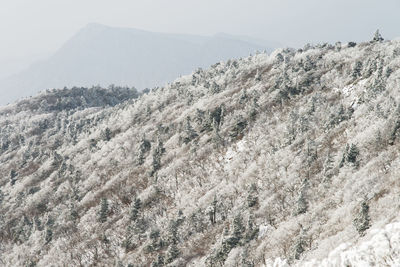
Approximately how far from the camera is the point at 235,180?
52094 millimetres

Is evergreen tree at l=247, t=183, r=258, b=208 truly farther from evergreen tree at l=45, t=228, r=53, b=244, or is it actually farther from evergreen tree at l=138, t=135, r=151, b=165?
evergreen tree at l=45, t=228, r=53, b=244

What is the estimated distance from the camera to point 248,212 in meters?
40.2

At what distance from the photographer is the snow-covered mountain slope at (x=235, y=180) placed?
31.5m

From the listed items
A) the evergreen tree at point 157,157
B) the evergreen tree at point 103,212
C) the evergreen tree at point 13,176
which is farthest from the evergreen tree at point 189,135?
the evergreen tree at point 13,176

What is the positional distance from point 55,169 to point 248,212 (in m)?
81.1

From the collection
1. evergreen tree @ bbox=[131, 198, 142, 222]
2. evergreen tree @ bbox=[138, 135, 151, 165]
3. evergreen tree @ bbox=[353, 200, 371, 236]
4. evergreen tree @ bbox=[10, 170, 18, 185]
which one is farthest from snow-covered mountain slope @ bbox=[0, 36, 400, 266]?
evergreen tree @ bbox=[10, 170, 18, 185]

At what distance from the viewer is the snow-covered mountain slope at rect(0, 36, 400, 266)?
31.5 m

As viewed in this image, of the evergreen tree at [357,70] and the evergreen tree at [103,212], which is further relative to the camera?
the evergreen tree at [357,70]

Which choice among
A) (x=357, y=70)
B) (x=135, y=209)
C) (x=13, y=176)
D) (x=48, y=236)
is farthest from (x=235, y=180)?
(x=13, y=176)

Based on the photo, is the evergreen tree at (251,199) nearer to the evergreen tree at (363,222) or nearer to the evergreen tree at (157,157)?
the evergreen tree at (363,222)

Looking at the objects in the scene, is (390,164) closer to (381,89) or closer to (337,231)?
(337,231)

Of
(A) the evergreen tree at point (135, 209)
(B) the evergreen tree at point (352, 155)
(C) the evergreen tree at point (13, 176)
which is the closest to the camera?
(B) the evergreen tree at point (352, 155)

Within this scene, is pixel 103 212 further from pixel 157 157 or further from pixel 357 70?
pixel 357 70

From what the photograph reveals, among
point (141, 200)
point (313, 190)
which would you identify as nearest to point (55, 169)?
point (141, 200)
